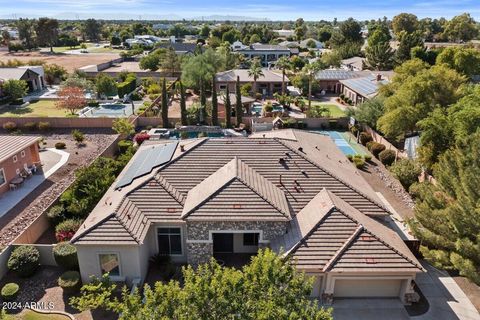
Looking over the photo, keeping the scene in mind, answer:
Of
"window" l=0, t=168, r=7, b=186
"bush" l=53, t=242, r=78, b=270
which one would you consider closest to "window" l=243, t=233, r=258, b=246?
"bush" l=53, t=242, r=78, b=270

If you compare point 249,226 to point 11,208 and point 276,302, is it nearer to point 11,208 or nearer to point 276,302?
point 276,302

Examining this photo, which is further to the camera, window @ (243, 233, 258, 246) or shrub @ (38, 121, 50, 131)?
shrub @ (38, 121, 50, 131)

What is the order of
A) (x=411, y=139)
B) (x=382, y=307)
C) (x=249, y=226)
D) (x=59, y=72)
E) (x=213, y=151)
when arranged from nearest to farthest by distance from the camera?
(x=382, y=307)
(x=249, y=226)
(x=213, y=151)
(x=411, y=139)
(x=59, y=72)

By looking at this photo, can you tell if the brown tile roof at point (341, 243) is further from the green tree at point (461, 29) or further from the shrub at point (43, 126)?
the green tree at point (461, 29)

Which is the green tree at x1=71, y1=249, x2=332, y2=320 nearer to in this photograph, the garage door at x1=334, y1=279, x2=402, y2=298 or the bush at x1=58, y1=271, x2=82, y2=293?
the garage door at x1=334, y1=279, x2=402, y2=298

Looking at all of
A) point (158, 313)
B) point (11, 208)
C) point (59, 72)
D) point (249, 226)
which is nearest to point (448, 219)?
point (249, 226)

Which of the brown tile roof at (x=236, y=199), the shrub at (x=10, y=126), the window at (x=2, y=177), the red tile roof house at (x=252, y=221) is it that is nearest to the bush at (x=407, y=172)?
the red tile roof house at (x=252, y=221)
